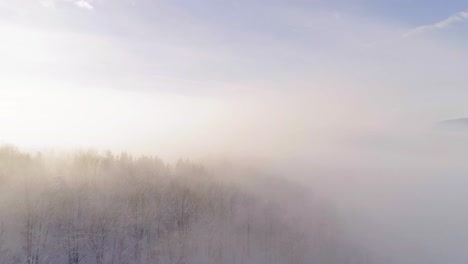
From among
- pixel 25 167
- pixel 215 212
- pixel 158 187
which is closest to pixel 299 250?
pixel 215 212

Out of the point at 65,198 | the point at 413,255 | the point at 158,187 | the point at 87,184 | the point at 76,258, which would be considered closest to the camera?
the point at 76,258

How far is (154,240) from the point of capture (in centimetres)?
6078

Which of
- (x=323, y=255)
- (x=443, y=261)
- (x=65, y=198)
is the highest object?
(x=65, y=198)

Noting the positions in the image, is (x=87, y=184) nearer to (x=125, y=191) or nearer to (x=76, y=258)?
(x=125, y=191)

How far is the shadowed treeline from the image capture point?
51.2m

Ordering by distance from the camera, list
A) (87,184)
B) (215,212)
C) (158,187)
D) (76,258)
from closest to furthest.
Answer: (76,258) < (87,184) < (158,187) < (215,212)

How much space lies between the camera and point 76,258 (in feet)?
169

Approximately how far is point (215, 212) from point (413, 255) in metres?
57.1

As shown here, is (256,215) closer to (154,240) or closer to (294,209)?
(294,209)

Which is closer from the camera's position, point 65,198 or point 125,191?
point 65,198

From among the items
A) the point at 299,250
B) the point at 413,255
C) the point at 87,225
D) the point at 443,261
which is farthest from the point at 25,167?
the point at 443,261

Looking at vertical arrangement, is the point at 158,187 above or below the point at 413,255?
above

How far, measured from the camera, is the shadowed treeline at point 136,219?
51.2m

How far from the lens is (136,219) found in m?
60.9
